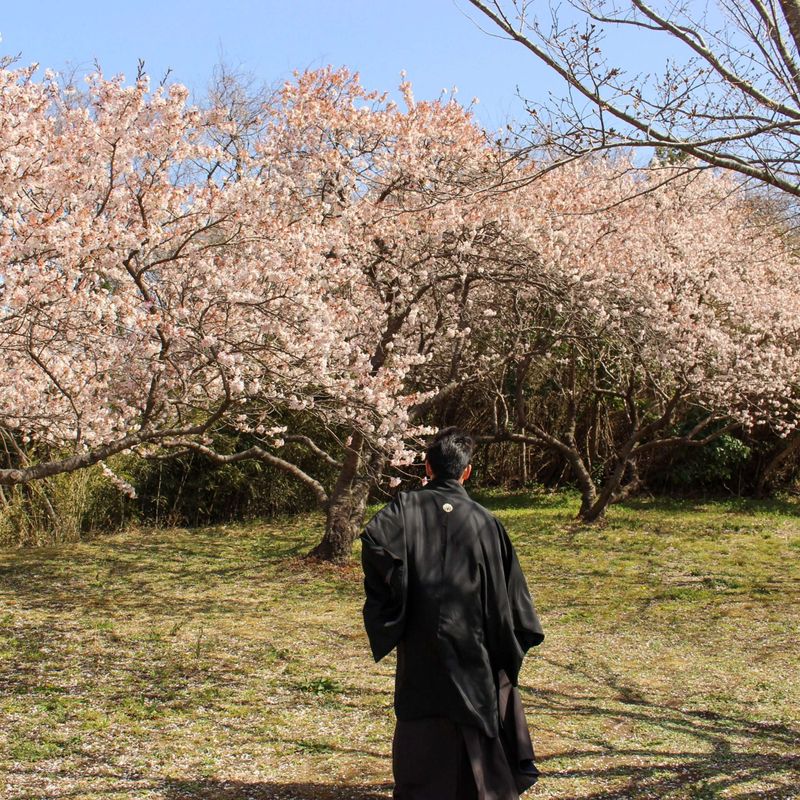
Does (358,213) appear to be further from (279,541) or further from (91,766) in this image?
(91,766)

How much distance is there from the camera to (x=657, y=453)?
1248 centimetres

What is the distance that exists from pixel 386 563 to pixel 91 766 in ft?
5.45

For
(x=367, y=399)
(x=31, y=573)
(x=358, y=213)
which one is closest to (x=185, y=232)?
(x=367, y=399)

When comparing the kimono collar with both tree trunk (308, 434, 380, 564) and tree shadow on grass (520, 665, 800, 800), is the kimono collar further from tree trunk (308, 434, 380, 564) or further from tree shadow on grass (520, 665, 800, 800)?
tree trunk (308, 434, 380, 564)

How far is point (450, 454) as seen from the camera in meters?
3.12

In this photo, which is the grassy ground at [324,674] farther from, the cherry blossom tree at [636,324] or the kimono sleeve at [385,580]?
the cherry blossom tree at [636,324]

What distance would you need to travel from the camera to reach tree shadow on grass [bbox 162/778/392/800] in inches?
131

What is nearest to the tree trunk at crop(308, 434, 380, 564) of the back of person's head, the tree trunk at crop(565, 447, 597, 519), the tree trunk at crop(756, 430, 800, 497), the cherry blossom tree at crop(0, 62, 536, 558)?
the cherry blossom tree at crop(0, 62, 536, 558)

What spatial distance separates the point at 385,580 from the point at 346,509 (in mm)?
5300

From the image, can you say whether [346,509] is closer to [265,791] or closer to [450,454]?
[265,791]

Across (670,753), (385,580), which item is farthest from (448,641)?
(670,753)

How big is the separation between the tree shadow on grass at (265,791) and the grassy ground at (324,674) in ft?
0.04

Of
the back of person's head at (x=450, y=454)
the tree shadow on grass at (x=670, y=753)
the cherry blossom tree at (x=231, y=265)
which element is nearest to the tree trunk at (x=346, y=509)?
the cherry blossom tree at (x=231, y=265)

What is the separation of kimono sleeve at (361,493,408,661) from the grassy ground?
0.83m
